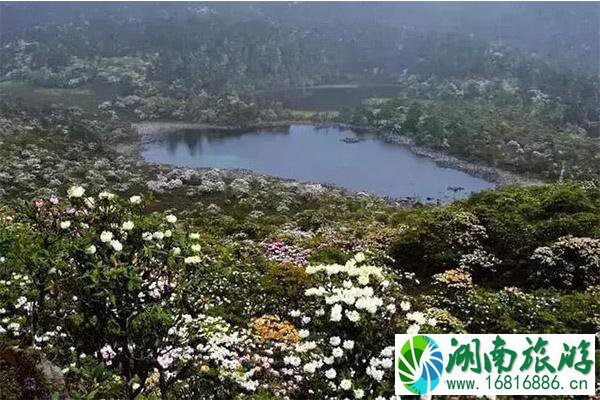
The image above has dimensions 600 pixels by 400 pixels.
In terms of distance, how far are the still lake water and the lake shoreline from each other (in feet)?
5.69

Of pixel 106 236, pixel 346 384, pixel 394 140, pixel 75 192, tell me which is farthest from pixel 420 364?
pixel 394 140

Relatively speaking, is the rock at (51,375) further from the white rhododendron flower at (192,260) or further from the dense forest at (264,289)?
the white rhododendron flower at (192,260)

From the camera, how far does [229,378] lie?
434 inches

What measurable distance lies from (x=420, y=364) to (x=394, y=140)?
121 m

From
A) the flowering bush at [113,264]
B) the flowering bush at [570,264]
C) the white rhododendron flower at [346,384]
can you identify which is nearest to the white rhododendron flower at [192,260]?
the flowering bush at [113,264]

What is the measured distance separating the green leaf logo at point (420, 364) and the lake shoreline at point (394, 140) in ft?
281

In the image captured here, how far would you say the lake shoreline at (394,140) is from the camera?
3751 inches

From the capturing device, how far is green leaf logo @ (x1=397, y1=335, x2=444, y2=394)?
7.92 m

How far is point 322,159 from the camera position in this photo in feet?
371

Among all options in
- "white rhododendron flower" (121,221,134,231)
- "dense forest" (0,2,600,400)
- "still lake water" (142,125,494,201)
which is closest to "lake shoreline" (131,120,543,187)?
"still lake water" (142,125,494,201)

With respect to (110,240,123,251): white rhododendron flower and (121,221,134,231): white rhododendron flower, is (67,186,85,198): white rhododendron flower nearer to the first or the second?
(121,221,134,231): white rhododendron flower

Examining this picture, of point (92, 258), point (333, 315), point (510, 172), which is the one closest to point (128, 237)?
point (92, 258)

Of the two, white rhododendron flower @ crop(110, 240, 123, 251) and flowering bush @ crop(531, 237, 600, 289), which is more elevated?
white rhododendron flower @ crop(110, 240, 123, 251)

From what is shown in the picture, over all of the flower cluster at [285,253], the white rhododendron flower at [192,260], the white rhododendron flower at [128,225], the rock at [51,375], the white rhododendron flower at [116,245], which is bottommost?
the flower cluster at [285,253]
